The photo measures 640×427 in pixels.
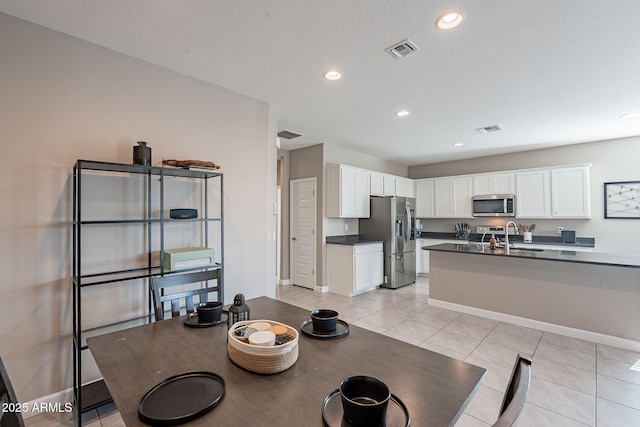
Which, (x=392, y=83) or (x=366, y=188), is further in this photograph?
(x=366, y=188)

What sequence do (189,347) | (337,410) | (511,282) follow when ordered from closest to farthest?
(337,410)
(189,347)
(511,282)

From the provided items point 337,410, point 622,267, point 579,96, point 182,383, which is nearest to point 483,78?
point 579,96

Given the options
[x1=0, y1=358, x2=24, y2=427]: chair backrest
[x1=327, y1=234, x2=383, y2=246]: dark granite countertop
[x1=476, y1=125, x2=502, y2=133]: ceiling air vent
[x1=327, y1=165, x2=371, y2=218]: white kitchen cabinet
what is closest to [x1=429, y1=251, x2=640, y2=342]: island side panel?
[x1=327, y1=234, x2=383, y2=246]: dark granite countertop

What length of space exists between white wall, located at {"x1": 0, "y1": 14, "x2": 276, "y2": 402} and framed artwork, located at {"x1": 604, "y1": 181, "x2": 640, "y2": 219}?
21.7ft

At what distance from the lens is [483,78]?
9.21 ft

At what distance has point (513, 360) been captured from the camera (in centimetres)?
274

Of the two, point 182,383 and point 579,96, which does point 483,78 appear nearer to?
point 579,96

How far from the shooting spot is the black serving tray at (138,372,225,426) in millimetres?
829

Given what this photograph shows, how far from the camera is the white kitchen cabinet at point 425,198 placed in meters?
6.82

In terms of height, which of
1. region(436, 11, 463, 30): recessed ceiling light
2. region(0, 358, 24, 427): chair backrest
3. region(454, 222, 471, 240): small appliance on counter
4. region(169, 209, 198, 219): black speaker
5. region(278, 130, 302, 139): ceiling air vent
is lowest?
region(0, 358, 24, 427): chair backrest

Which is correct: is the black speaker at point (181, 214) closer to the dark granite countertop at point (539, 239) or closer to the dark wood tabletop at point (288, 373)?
the dark wood tabletop at point (288, 373)

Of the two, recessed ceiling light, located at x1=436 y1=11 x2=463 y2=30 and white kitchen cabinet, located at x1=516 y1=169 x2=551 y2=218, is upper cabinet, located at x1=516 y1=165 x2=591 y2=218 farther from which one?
recessed ceiling light, located at x1=436 y1=11 x2=463 y2=30

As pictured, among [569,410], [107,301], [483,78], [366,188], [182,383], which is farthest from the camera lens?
[366,188]

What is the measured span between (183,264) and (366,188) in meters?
3.95
